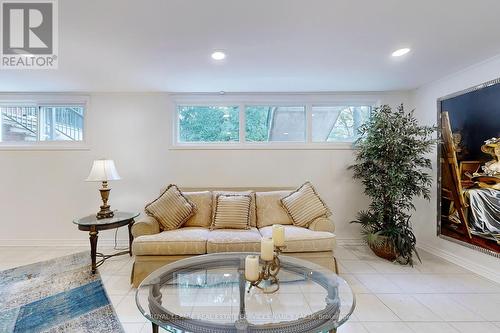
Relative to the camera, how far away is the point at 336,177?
3789 mm

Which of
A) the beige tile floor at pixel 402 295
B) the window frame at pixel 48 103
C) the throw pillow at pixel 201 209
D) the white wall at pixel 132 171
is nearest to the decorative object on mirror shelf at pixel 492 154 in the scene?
the beige tile floor at pixel 402 295

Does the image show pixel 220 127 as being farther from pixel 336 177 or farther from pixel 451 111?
pixel 451 111

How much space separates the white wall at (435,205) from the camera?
265 cm

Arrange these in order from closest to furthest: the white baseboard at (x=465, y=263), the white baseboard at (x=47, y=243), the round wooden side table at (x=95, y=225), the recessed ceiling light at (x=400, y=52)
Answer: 1. the recessed ceiling light at (x=400, y=52)
2. the white baseboard at (x=465, y=263)
3. the round wooden side table at (x=95, y=225)
4. the white baseboard at (x=47, y=243)

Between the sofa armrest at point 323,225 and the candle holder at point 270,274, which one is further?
the sofa armrest at point 323,225

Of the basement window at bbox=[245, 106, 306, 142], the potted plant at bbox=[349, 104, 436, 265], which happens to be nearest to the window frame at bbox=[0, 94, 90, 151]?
the basement window at bbox=[245, 106, 306, 142]

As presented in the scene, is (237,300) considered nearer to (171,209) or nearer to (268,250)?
(268,250)

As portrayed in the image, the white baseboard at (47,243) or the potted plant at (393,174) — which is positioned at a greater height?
the potted plant at (393,174)

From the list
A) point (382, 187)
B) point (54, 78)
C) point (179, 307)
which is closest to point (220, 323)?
point (179, 307)

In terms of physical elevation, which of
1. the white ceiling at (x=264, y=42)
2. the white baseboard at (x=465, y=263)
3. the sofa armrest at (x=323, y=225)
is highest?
the white ceiling at (x=264, y=42)

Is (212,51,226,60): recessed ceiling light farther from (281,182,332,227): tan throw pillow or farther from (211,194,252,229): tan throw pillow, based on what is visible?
(281,182,332,227): tan throw pillow

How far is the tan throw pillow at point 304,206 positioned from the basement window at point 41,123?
10.6 feet

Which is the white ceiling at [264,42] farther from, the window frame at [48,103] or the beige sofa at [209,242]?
the beige sofa at [209,242]

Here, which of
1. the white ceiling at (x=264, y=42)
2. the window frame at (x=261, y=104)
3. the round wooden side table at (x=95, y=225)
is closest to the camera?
the white ceiling at (x=264, y=42)
